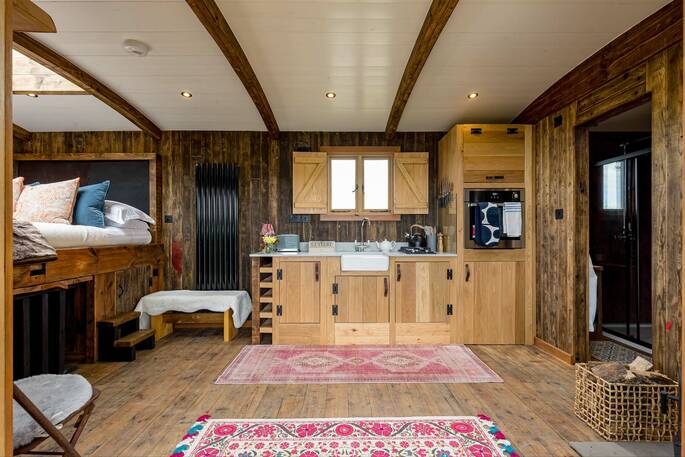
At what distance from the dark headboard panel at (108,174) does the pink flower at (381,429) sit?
3.77 metres

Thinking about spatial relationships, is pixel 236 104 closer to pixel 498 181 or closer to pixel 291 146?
pixel 291 146

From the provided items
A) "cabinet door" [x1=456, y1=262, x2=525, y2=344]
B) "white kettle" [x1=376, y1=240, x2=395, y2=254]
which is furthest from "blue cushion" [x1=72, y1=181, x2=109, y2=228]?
"cabinet door" [x1=456, y1=262, x2=525, y2=344]

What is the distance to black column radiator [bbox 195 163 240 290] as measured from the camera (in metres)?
4.39

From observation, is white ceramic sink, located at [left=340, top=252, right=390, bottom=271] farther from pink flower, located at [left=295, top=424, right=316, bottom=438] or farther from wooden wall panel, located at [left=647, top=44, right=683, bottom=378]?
wooden wall panel, located at [left=647, top=44, right=683, bottom=378]

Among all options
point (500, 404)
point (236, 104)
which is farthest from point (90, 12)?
point (500, 404)

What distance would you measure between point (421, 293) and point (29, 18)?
3487 mm

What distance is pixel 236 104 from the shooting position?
387 centimetres

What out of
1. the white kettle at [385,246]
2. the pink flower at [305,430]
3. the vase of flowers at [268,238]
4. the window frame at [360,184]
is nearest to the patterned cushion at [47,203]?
the vase of flowers at [268,238]

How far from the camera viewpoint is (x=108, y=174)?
4.40 metres

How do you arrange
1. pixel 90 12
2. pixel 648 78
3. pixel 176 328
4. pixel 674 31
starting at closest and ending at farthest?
1. pixel 674 31
2. pixel 648 78
3. pixel 90 12
4. pixel 176 328

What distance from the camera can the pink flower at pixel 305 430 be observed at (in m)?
2.04

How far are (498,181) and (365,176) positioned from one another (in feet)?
5.17

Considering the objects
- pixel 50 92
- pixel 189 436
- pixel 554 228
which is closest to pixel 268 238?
pixel 189 436

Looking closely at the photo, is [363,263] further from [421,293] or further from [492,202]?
[492,202]
